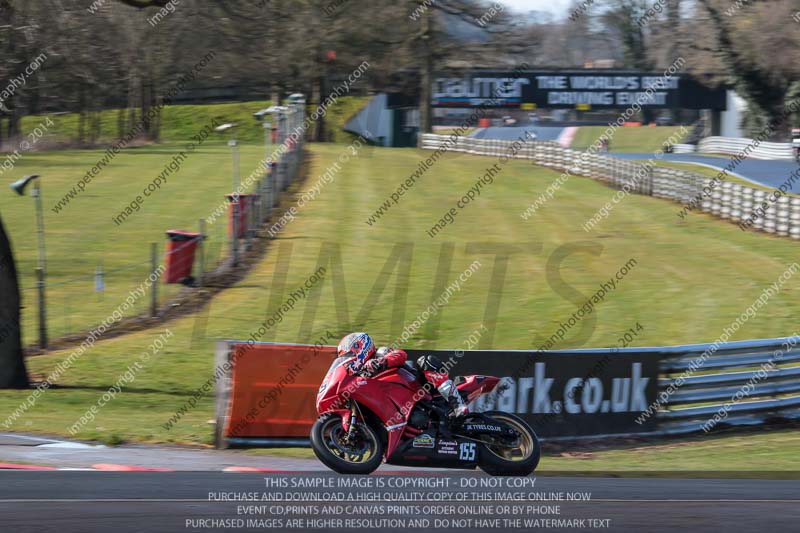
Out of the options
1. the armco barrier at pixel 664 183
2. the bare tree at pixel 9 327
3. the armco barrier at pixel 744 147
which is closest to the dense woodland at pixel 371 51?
the armco barrier at pixel 744 147

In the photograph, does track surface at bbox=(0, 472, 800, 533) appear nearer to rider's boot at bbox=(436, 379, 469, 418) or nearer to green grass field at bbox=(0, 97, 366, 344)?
rider's boot at bbox=(436, 379, 469, 418)

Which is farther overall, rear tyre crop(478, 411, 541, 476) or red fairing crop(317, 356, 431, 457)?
rear tyre crop(478, 411, 541, 476)

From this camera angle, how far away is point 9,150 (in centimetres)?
4809

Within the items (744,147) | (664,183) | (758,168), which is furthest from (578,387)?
(744,147)

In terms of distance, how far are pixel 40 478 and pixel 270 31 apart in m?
41.8

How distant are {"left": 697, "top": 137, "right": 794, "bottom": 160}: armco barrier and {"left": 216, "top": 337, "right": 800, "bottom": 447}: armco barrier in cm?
3621

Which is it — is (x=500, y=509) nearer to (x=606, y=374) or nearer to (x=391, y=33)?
(x=606, y=374)

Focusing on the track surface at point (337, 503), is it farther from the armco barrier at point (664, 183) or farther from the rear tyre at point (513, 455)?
the armco barrier at point (664, 183)

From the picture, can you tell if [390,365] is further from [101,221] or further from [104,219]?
[104,219]

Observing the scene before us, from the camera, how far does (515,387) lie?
448 inches

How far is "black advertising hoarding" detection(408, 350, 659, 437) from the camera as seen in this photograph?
1131cm

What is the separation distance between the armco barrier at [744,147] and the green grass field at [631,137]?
4258 millimetres

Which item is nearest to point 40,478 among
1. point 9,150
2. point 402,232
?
point 402,232

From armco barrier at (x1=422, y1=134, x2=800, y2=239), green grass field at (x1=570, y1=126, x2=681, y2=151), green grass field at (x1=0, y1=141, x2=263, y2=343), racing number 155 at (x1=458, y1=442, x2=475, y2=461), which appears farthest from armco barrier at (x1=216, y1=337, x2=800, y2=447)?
green grass field at (x1=570, y1=126, x2=681, y2=151)
